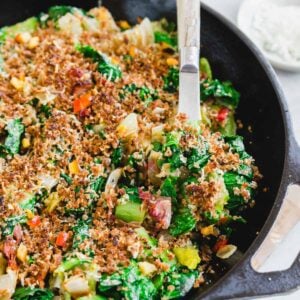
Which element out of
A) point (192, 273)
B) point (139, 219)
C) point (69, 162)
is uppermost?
point (69, 162)

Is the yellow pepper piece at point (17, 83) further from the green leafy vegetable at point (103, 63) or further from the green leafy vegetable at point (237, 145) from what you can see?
the green leafy vegetable at point (237, 145)

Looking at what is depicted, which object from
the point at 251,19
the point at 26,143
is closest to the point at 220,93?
the point at 26,143

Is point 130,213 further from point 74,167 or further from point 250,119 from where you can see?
point 250,119

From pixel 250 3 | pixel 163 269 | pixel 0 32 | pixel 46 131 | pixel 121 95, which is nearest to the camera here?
pixel 163 269

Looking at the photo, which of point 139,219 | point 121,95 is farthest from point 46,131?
point 139,219

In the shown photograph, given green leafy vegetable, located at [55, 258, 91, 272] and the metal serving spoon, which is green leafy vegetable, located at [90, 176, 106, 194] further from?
the metal serving spoon

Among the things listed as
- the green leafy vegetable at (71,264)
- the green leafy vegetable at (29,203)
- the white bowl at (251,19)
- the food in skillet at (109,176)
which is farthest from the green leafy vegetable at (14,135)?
the white bowl at (251,19)

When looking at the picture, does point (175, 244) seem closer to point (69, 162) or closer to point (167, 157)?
point (167, 157)
